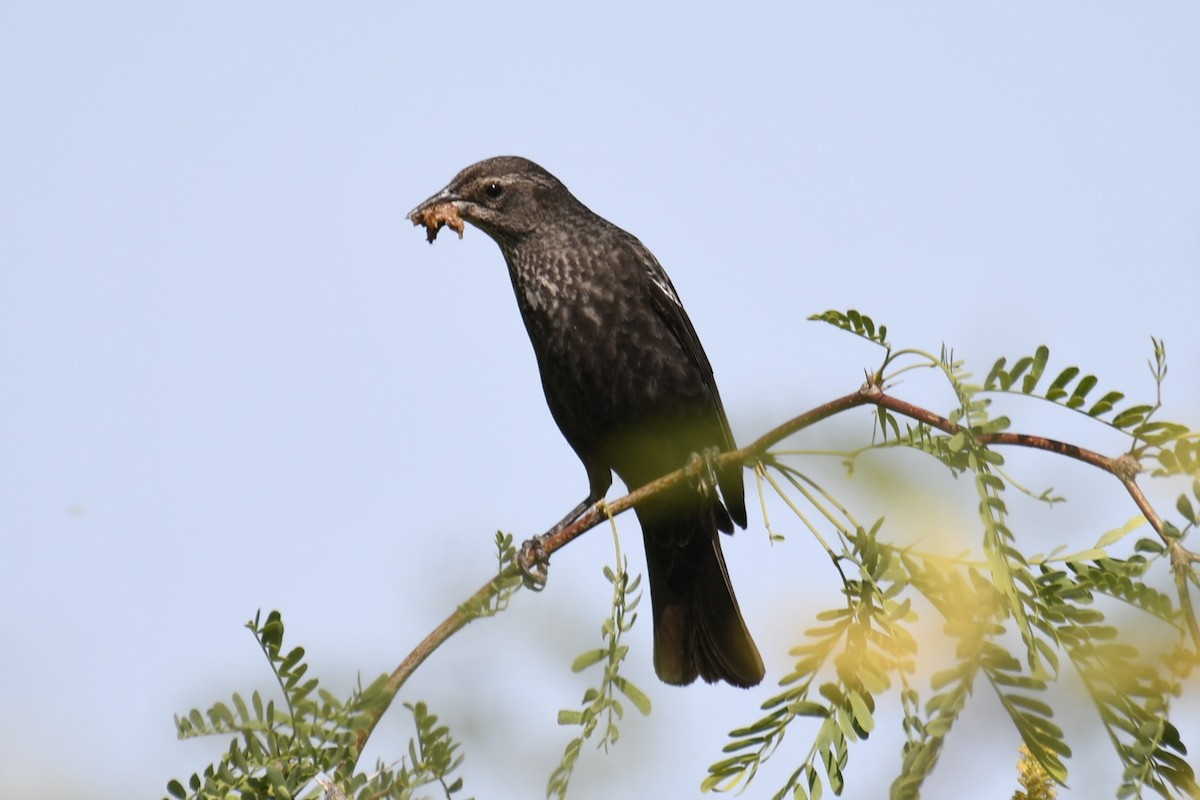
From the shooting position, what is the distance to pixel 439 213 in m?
6.17

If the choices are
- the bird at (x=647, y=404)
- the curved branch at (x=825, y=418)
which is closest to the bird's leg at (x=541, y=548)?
the bird at (x=647, y=404)

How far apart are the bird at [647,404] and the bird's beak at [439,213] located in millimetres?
338

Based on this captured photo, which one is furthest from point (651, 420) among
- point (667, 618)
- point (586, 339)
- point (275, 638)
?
point (275, 638)

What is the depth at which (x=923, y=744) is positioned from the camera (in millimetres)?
1926

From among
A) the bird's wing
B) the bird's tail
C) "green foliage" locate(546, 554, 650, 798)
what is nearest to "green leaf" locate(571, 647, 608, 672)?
"green foliage" locate(546, 554, 650, 798)

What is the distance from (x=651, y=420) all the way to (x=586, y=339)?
410mm

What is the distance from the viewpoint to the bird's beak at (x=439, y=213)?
6125mm

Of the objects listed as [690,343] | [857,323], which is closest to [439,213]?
[690,343]

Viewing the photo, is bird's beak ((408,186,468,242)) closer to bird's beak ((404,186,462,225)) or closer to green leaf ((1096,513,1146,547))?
bird's beak ((404,186,462,225))

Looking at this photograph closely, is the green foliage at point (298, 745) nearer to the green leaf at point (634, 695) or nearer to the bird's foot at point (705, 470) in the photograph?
the green leaf at point (634, 695)

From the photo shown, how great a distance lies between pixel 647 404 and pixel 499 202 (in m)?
1.32

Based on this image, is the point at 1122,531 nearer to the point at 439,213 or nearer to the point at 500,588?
the point at 500,588

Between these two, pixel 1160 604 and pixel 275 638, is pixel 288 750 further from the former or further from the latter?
pixel 1160 604

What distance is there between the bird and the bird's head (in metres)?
0.06
